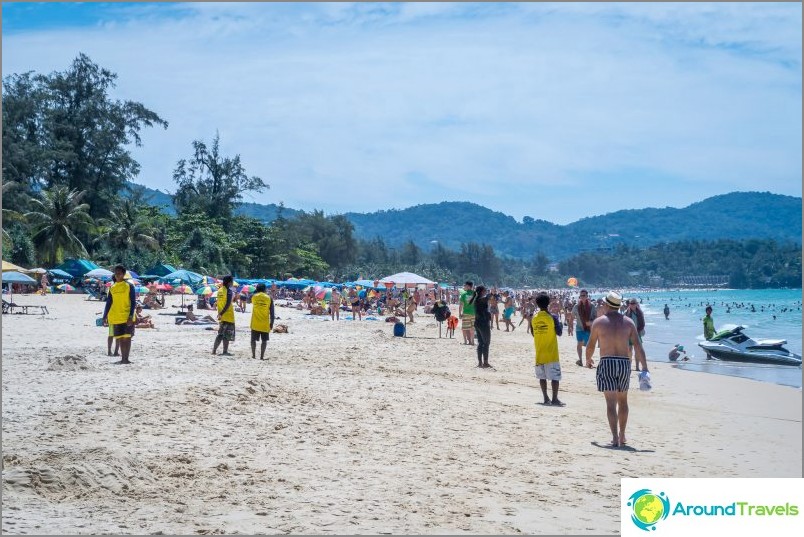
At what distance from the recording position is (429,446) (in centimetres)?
707

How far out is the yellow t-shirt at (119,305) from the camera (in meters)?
11.5

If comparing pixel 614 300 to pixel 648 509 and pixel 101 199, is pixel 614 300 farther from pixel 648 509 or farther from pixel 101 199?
pixel 101 199

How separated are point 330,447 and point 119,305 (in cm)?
606

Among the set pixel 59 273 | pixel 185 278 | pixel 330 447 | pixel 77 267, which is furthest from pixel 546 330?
pixel 77 267

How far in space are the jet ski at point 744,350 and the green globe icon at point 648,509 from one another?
1723 centimetres

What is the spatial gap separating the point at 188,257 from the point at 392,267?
59955 mm

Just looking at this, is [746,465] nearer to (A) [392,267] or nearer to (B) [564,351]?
(B) [564,351]

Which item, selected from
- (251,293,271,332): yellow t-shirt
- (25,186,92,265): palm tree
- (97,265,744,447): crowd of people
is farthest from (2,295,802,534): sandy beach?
(25,186,92,265): palm tree

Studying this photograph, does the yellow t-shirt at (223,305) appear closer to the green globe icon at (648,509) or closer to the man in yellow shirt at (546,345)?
the man in yellow shirt at (546,345)

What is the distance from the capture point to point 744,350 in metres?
20.4

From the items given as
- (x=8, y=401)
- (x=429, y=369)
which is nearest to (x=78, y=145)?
(x=429, y=369)

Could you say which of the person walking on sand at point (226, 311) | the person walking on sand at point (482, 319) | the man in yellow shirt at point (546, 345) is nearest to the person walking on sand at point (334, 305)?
the person walking on sand at point (482, 319)

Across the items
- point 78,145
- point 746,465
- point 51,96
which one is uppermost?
point 51,96

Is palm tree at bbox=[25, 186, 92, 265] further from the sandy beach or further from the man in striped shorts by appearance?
the man in striped shorts
